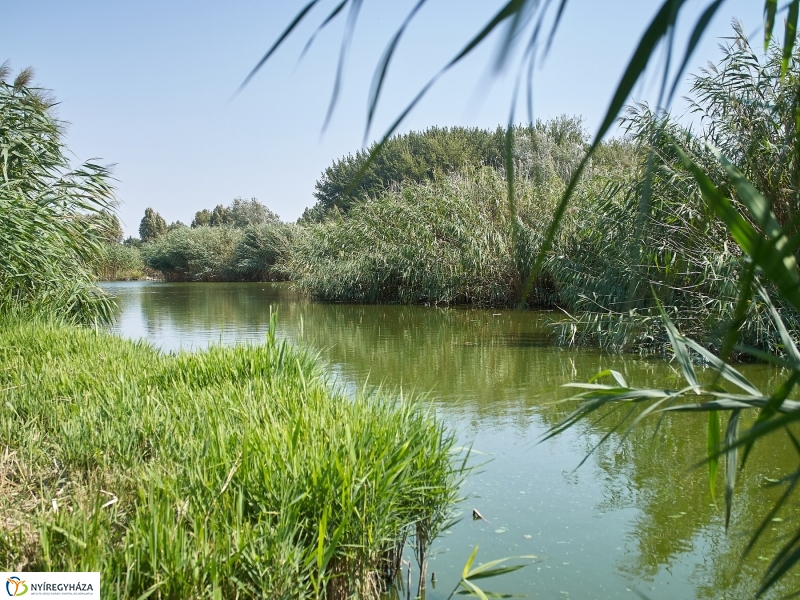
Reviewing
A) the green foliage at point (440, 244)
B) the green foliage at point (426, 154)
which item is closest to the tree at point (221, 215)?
the green foliage at point (426, 154)

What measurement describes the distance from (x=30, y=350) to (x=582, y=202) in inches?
301

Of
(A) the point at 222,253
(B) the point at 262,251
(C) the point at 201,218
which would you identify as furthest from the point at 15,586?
(C) the point at 201,218

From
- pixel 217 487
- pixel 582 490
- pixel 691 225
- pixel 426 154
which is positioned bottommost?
pixel 582 490

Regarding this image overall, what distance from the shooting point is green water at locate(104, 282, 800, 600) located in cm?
290

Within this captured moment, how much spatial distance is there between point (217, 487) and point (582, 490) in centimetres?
218

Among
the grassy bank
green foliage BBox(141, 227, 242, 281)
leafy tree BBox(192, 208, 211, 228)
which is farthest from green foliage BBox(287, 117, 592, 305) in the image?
leafy tree BBox(192, 208, 211, 228)

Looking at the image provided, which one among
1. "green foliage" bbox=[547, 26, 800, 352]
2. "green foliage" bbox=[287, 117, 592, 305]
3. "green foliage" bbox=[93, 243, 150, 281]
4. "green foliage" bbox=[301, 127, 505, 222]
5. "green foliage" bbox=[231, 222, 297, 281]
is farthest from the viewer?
"green foliage" bbox=[301, 127, 505, 222]

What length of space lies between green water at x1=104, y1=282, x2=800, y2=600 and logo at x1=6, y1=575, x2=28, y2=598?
1.38 metres

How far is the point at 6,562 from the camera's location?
2152mm

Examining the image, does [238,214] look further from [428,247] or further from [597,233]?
[597,233]

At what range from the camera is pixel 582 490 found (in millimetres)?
3936

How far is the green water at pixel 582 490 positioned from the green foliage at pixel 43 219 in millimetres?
2658

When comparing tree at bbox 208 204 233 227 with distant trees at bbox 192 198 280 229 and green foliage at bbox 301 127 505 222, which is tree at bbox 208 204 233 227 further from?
green foliage at bbox 301 127 505 222

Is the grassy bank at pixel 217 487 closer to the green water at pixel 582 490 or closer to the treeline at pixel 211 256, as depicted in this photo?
the green water at pixel 582 490
